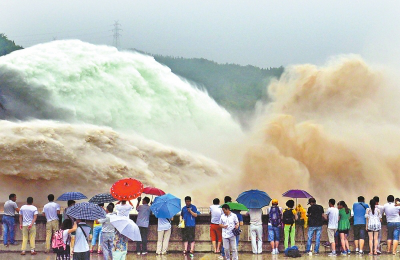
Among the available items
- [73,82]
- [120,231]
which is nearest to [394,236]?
[120,231]

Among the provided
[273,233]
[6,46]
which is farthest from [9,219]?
[6,46]

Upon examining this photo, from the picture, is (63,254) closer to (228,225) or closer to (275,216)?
(228,225)

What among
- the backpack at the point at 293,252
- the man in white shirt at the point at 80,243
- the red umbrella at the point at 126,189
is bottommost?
the backpack at the point at 293,252

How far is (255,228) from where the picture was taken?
14.6 meters

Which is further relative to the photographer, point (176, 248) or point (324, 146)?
point (324, 146)

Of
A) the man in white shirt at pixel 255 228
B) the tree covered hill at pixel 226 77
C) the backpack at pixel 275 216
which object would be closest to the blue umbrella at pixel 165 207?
the man in white shirt at pixel 255 228

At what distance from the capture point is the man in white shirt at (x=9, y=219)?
50.1ft

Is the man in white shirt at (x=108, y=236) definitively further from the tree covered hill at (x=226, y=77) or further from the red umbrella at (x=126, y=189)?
the tree covered hill at (x=226, y=77)

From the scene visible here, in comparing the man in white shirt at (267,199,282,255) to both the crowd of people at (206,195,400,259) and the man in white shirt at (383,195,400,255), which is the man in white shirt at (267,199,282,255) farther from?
the man in white shirt at (383,195,400,255)

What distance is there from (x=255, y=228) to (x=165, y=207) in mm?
2483

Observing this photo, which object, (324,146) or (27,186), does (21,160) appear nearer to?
(27,186)

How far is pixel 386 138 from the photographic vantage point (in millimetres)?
29797

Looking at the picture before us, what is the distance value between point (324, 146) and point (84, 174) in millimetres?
12655

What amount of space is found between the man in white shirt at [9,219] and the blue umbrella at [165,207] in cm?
405
